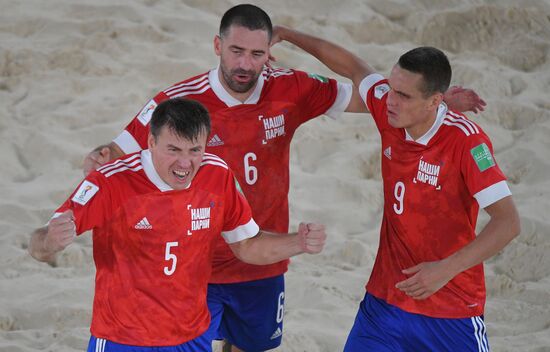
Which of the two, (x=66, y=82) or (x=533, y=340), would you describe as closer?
(x=533, y=340)

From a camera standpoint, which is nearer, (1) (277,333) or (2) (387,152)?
(2) (387,152)

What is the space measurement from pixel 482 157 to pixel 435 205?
34 centimetres

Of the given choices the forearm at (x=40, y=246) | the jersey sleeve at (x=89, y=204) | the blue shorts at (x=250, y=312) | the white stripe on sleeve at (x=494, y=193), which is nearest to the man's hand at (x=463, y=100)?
the white stripe on sleeve at (x=494, y=193)

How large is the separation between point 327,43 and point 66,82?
3130 mm

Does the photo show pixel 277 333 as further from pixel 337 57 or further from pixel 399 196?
pixel 337 57

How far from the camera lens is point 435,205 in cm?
496

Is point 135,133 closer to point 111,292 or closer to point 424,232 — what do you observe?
point 111,292

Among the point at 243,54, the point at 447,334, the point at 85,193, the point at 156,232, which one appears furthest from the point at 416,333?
the point at 85,193

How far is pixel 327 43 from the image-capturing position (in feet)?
18.5

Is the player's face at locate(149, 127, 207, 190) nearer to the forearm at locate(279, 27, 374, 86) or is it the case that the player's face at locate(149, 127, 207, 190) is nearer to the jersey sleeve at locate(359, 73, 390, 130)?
the jersey sleeve at locate(359, 73, 390, 130)

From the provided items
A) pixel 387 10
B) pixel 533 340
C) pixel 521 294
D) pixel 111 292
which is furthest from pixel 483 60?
pixel 111 292

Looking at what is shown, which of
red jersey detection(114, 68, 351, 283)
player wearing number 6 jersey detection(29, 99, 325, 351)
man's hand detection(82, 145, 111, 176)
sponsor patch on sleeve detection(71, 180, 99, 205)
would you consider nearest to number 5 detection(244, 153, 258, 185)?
red jersey detection(114, 68, 351, 283)

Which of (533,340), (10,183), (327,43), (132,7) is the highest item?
(132,7)

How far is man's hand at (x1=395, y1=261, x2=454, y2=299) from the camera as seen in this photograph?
4.71 meters
